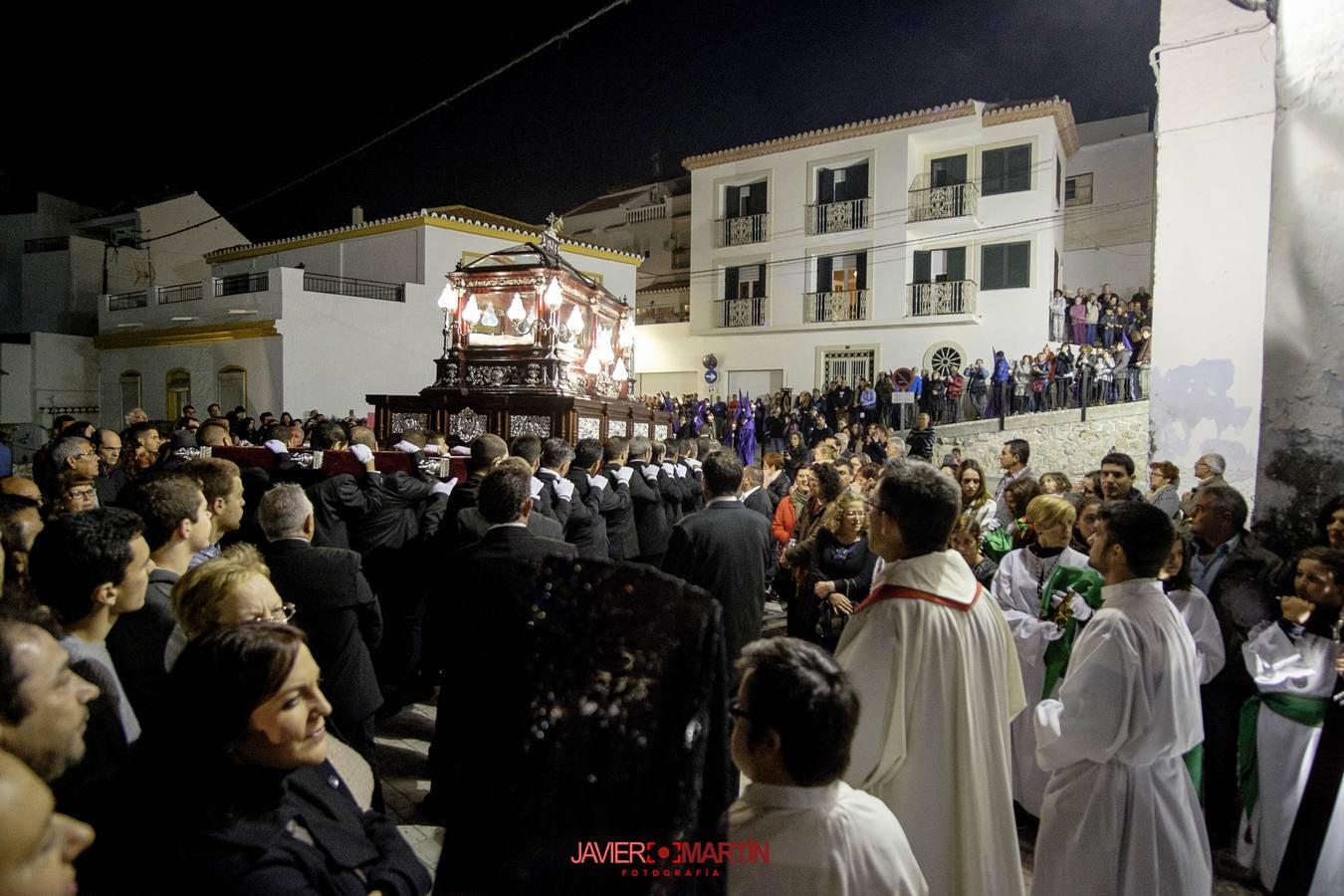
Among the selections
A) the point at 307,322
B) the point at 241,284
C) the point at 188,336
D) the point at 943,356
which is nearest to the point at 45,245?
the point at 188,336

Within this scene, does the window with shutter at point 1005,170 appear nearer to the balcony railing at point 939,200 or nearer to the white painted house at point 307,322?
the balcony railing at point 939,200

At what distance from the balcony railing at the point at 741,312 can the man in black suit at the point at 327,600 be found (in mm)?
21248

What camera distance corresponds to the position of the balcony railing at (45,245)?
87.7 ft

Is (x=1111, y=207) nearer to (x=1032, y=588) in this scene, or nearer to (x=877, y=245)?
(x=877, y=245)

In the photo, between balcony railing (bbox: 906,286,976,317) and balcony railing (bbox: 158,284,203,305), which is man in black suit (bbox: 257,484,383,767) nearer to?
balcony railing (bbox: 906,286,976,317)

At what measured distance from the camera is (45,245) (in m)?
26.9

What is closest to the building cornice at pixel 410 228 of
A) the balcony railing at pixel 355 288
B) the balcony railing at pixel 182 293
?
the balcony railing at pixel 355 288

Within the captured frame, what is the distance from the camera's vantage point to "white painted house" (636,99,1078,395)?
20.6 m

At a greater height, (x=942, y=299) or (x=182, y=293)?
(x=942, y=299)

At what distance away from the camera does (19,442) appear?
20.4 metres

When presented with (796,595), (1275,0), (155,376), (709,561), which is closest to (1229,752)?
(796,595)

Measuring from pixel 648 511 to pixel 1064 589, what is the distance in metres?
4.41

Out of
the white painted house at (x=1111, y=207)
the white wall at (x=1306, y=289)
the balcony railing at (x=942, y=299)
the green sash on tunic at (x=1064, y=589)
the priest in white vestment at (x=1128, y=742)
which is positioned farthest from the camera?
the white painted house at (x=1111, y=207)

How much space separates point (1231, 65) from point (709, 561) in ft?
28.0
